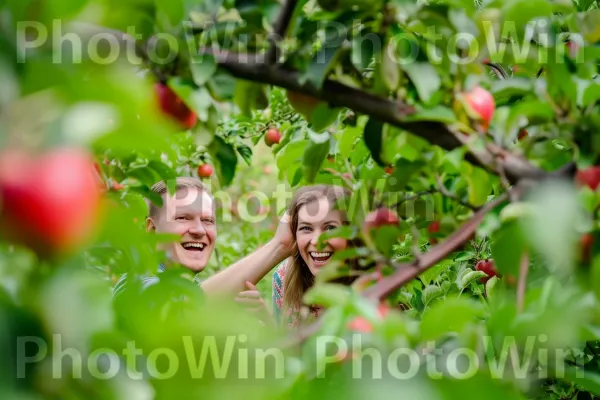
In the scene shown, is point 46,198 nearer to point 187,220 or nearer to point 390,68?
point 390,68

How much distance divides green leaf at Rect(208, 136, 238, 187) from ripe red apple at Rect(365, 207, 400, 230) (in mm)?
206

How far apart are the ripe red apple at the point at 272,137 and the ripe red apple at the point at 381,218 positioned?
154 cm

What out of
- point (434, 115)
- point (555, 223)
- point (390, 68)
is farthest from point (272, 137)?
point (555, 223)

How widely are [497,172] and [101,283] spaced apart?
0.48 meters

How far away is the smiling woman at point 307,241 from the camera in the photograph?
2160 millimetres

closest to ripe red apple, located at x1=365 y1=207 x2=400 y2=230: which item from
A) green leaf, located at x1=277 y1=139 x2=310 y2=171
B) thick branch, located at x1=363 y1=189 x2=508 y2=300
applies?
thick branch, located at x1=363 y1=189 x2=508 y2=300

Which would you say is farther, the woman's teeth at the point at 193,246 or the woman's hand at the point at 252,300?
the woman's teeth at the point at 193,246

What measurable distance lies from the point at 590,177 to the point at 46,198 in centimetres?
57

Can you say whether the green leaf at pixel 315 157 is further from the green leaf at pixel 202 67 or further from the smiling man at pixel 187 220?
the smiling man at pixel 187 220

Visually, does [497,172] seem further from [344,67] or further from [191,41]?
[191,41]

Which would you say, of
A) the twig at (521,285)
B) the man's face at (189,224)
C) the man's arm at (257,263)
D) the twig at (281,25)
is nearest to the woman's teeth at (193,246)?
the man's face at (189,224)

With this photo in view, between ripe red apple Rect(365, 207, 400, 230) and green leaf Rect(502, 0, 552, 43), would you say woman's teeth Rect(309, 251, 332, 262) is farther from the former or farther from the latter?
green leaf Rect(502, 0, 552, 43)

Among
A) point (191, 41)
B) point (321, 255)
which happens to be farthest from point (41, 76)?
point (321, 255)

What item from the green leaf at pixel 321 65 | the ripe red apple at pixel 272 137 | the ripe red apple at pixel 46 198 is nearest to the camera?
the ripe red apple at pixel 46 198
